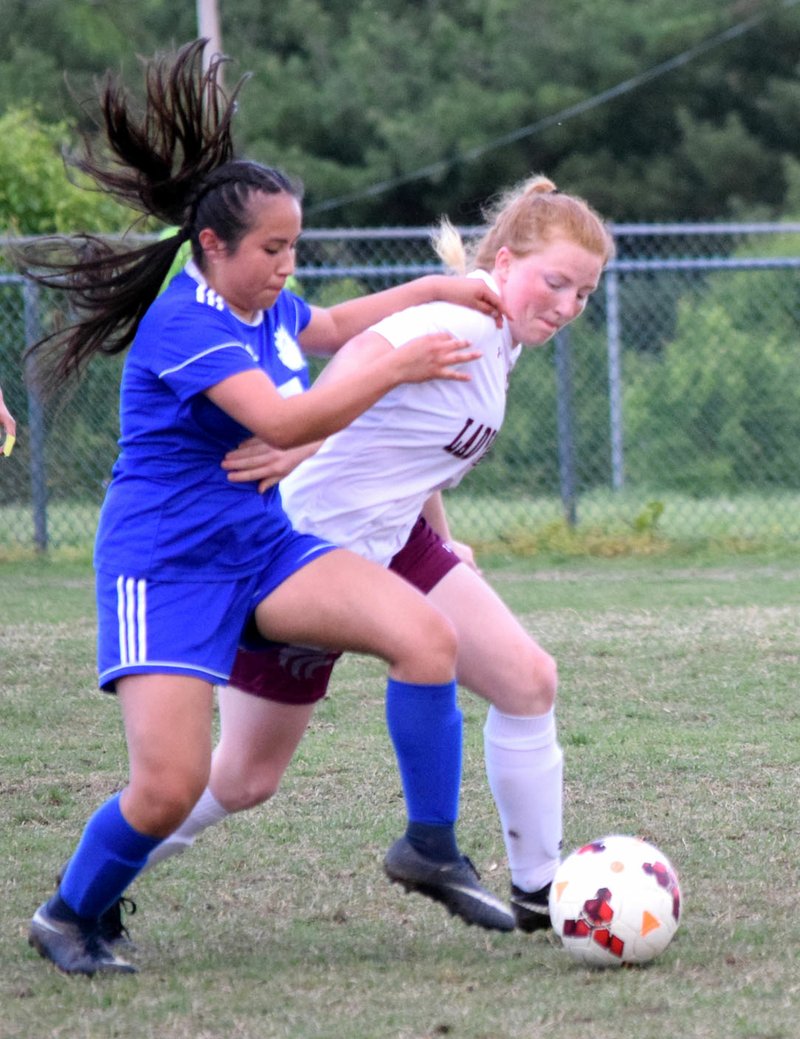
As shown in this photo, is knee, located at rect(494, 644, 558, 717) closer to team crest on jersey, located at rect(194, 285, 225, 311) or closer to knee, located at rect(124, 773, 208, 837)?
knee, located at rect(124, 773, 208, 837)

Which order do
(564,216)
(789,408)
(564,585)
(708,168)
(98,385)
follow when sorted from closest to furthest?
(564,216) < (564,585) < (98,385) < (789,408) < (708,168)

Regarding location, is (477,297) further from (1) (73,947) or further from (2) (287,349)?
(1) (73,947)

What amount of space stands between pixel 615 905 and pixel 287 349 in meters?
1.32

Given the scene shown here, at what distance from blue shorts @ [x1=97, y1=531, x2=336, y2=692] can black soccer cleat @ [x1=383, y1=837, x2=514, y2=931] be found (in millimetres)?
550

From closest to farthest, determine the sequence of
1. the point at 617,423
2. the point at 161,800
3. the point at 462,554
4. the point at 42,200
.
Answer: the point at 161,800 < the point at 462,554 < the point at 617,423 < the point at 42,200

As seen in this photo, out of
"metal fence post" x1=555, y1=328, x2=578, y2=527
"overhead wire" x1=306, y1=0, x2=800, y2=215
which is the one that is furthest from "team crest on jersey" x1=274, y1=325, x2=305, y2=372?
"overhead wire" x1=306, y1=0, x2=800, y2=215

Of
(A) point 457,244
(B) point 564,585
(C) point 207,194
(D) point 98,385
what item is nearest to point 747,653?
(B) point 564,585

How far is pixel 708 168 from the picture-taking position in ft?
83.0

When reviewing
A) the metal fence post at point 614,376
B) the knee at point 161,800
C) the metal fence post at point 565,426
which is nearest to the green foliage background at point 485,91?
the metal fence post at point 614,376

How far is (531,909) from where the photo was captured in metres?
3.55

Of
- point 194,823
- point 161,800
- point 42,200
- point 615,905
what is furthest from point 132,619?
point 42,200

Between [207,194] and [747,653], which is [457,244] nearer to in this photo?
[207,194]

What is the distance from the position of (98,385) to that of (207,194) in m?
7.41

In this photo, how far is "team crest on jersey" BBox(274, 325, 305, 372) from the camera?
3.42 meters
